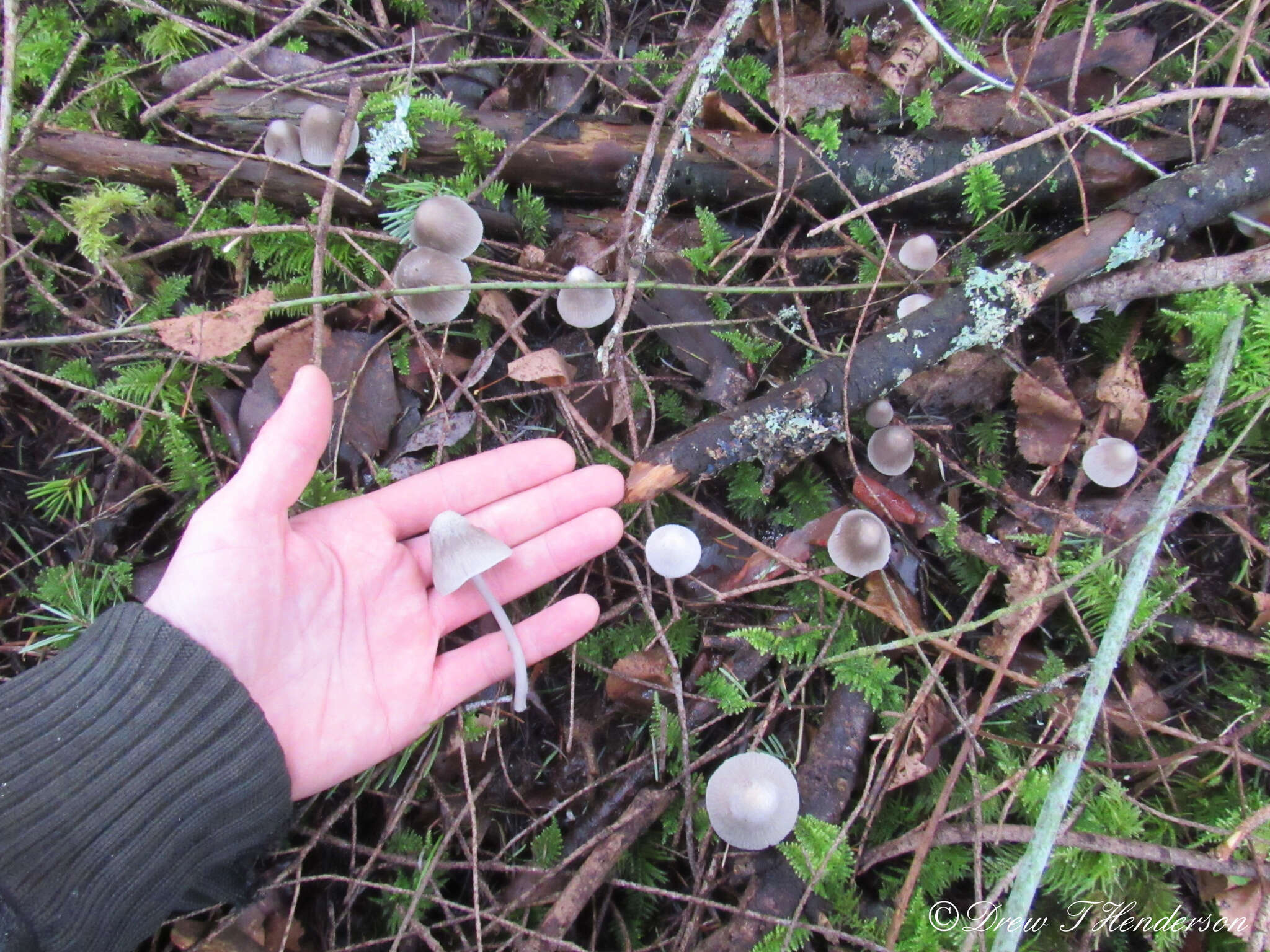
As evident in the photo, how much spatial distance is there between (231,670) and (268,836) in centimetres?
57

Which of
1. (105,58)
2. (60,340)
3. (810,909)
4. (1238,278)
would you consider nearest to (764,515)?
(810,909)

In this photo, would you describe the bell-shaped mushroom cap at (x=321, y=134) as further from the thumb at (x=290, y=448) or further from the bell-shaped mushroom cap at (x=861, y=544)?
the bell-shaped mushroom cap at (x=861, y=544)

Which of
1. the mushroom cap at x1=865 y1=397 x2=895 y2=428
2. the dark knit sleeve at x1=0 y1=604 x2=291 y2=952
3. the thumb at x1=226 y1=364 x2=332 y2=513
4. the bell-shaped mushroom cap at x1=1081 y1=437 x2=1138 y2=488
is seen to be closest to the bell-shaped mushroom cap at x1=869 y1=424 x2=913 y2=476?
the mushroom cap at x1=865 y1=397 x2=895 y2=428

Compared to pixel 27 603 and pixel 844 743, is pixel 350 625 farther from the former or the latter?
pixel 844 743

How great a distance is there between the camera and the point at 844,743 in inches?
96.0

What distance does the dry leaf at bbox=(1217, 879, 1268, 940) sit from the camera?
207 centimetres

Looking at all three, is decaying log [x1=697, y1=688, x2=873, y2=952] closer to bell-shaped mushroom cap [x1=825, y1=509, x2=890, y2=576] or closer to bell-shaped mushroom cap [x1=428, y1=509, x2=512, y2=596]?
bell-shaped mushroom cap [x1=825, y1=509, x2=890, y2=576]

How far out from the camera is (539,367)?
288 centimetres

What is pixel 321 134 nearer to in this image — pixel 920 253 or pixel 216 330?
pixel 216 330

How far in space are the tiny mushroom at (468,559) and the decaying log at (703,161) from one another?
155 centimetres

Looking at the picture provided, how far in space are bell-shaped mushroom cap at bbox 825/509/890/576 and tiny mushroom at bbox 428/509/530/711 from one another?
3.76 feet

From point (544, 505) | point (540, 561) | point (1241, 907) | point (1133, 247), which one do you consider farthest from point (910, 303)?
point (1241, 907)

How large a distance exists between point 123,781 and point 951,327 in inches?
118

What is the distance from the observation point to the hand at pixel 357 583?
215cm
